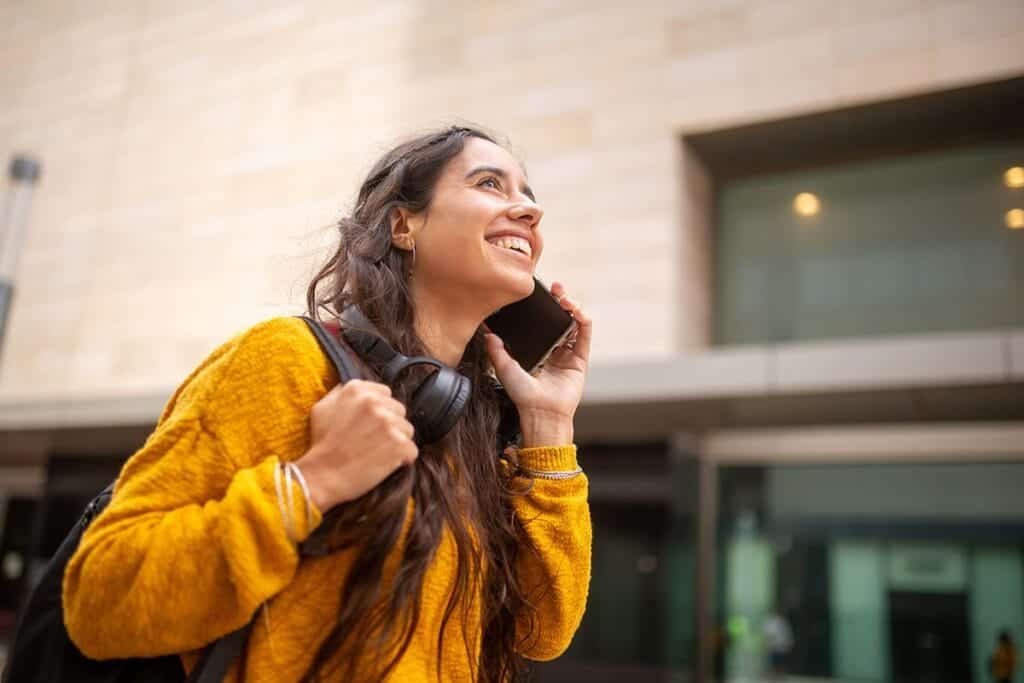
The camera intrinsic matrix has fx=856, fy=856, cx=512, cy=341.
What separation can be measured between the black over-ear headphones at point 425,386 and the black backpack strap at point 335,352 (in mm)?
53

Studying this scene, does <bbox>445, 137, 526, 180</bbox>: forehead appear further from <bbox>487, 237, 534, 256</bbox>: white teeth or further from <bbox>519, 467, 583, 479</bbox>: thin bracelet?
<bbox>519, 467, 583, 479</bbox>: thin bracelet

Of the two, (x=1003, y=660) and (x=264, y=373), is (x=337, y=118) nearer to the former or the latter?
(x=1003, y=660)

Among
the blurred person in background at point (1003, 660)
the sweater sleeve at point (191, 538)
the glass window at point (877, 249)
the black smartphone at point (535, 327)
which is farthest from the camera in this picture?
the glass window at point (877, 249)

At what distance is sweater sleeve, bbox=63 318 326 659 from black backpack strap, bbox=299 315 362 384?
0.39 ft

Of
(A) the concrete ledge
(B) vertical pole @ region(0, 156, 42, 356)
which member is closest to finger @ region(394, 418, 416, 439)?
(B) vertical pole @ region(0, 156, 42, 356)

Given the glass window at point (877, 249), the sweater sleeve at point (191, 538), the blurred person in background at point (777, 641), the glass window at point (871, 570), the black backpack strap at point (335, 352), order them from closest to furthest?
the sweater sleeve at point (191, 538)
the black backpack strap at point (335, 352)
the glass window at point (871, 570)
the glass window at point (877, 249)
the blurred person in background at point (777, 641)

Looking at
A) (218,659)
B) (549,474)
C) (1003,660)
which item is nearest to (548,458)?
(549,474)

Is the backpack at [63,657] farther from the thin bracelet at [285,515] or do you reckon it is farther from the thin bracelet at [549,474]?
the thin bracelet at [549,474]

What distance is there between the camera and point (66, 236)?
50.1 ft

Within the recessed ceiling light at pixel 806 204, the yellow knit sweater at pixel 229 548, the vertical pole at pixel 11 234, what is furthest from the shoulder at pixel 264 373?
the recessed ceiling light at pixel 806 204

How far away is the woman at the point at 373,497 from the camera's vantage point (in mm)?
1360

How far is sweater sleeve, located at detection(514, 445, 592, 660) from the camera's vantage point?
6.19 feet

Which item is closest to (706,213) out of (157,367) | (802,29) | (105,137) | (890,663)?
(802,29)

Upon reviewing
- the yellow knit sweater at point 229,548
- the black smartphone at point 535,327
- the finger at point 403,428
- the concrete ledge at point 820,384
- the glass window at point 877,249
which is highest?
the glass window at point 877,249
